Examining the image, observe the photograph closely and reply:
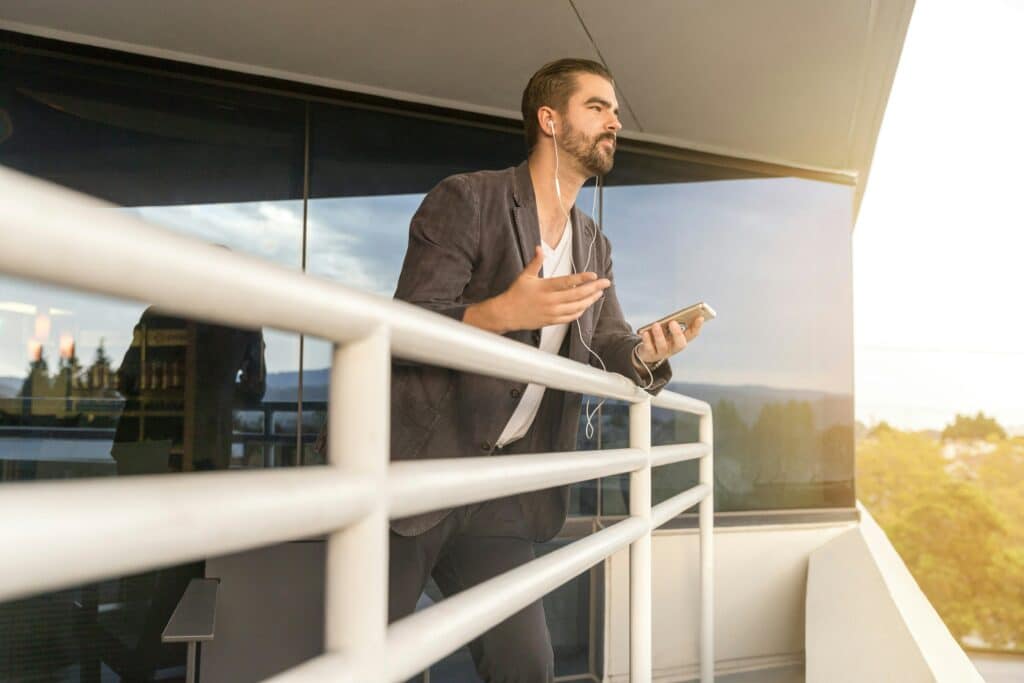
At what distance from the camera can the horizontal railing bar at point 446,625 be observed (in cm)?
67

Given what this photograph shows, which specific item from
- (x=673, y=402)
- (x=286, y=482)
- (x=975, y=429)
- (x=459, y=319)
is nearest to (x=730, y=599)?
(x=673, y=402)

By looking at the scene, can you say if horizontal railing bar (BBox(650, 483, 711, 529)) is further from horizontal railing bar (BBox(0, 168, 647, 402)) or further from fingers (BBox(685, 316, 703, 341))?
horizontal railing bar (BBox(0, 168, 647, 402))

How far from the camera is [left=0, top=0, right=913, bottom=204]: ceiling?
144 inches

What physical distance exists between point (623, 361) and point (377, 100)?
2.66 metres

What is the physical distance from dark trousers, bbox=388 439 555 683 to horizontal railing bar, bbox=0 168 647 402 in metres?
1.12

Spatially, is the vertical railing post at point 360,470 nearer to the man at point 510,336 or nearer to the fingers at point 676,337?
the man at point 510,336

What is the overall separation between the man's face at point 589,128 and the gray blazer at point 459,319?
15 centimetres

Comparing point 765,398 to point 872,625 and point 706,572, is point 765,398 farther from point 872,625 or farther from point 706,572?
point 872,625

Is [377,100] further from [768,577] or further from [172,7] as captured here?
[768,577]

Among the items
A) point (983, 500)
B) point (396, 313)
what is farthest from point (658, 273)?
point (983, 500)

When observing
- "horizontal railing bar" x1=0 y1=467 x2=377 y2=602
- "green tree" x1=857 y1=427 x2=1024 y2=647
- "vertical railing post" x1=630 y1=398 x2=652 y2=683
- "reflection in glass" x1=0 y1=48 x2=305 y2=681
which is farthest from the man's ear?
"green tree" x1=857 y1=427 x2=1024 y2=647

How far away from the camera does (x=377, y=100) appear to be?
4434mm

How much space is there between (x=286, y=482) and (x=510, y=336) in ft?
5.21

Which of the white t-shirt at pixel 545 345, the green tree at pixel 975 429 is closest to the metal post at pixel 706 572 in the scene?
the white t-shirt at pixel 545 345
